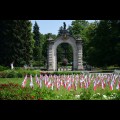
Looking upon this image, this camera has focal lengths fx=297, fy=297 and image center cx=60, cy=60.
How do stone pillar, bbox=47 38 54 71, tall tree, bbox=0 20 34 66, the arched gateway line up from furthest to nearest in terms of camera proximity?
tall tree, bbox=0 20 34 66
stone pillar, bbox=47 38 54 71
the arched gateway

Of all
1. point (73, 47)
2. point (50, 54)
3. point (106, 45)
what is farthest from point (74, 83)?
point (106, 45)

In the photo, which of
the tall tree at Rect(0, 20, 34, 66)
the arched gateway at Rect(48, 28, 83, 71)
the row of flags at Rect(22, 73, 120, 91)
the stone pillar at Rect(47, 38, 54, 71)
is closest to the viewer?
the row of flags at Rect(22, 73, 120, 91)

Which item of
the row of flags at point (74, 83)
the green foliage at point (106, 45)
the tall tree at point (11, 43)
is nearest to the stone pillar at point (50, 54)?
the green foliage at point (106, 45)

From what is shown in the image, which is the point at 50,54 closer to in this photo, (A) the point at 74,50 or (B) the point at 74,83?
(A) the point at 74,50

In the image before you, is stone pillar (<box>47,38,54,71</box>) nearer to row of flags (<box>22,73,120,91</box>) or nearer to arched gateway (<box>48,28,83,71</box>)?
arched gateway (<box>48,28,83,71</box>)

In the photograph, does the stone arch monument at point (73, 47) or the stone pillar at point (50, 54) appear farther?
the stone pillar at point (50, 54)

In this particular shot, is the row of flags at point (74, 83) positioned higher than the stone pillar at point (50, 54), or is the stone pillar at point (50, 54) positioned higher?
the stone pillar at point (50, 54)

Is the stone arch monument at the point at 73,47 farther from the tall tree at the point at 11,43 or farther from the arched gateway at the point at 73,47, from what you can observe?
the tall tree at the point at 11,43

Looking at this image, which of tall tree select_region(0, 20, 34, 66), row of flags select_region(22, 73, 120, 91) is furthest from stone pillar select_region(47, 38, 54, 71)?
row of flags select_region(22, 73, 120, 91)

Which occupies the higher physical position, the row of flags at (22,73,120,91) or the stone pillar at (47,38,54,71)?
the stone pillar at (47,38,54,71)

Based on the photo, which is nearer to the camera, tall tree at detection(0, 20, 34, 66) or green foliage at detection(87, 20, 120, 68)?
green foliage at detection(87, 20, 120, 68)

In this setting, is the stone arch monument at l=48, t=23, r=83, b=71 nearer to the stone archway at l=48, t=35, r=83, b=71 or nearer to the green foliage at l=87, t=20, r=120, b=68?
the stone archway at l=48, t=35, r=83, b=71
